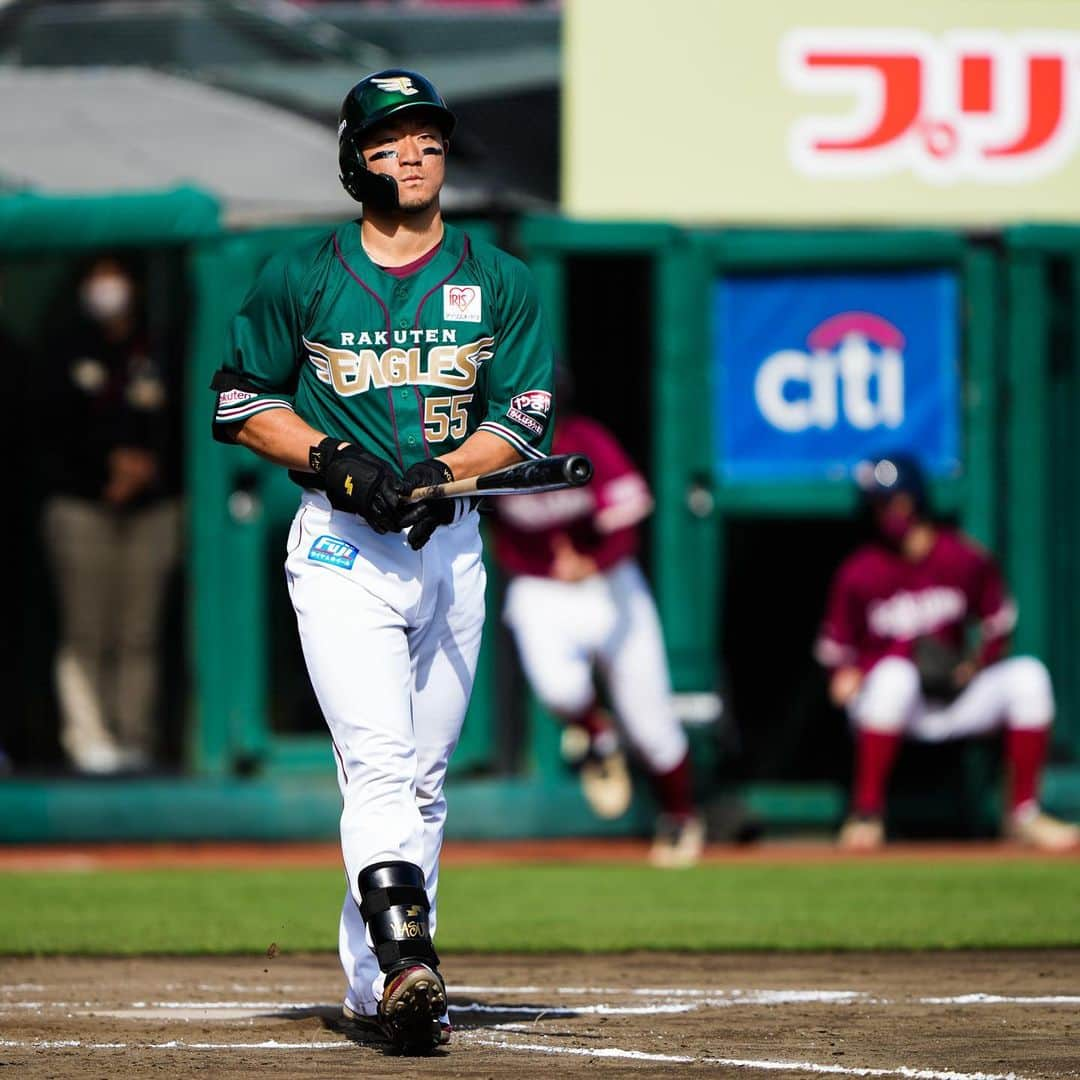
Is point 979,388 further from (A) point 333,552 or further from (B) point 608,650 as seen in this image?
(A) point 333,552

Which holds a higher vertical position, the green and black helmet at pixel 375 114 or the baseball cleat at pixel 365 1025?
the green and black helmet at pixel 375 114

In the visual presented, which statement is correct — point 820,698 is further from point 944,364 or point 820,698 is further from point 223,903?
point 223,903

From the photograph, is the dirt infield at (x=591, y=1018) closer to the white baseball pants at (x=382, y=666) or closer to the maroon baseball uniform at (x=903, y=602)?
the white baseball pants at (x=382, y=666)

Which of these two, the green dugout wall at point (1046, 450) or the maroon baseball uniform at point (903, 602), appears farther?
the green dugout wall at point (1046, 450)

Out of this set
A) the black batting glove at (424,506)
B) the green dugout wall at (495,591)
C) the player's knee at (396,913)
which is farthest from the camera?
the green dugout wall at (495,591)

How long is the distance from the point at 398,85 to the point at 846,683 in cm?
556

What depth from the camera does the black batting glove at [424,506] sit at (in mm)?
4824

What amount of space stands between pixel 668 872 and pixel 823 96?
11.9 feet

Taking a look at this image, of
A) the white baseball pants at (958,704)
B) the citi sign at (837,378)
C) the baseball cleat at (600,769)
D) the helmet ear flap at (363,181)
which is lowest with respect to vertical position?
the baseball cleat at (600,769)

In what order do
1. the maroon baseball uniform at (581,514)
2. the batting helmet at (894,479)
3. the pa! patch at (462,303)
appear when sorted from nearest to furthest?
the pa! patch at (462,303), the maroon baseball uniform at (581,514), the batting helmet at (894,479)

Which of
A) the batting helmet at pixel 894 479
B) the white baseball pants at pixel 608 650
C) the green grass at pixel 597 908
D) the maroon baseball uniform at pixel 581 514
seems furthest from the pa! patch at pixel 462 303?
the batting helmet at pixel 894 479

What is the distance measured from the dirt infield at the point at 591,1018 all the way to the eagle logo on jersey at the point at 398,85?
204cm

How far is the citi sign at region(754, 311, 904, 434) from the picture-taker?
1039 centimetres

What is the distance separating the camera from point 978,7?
10469 millimetres
